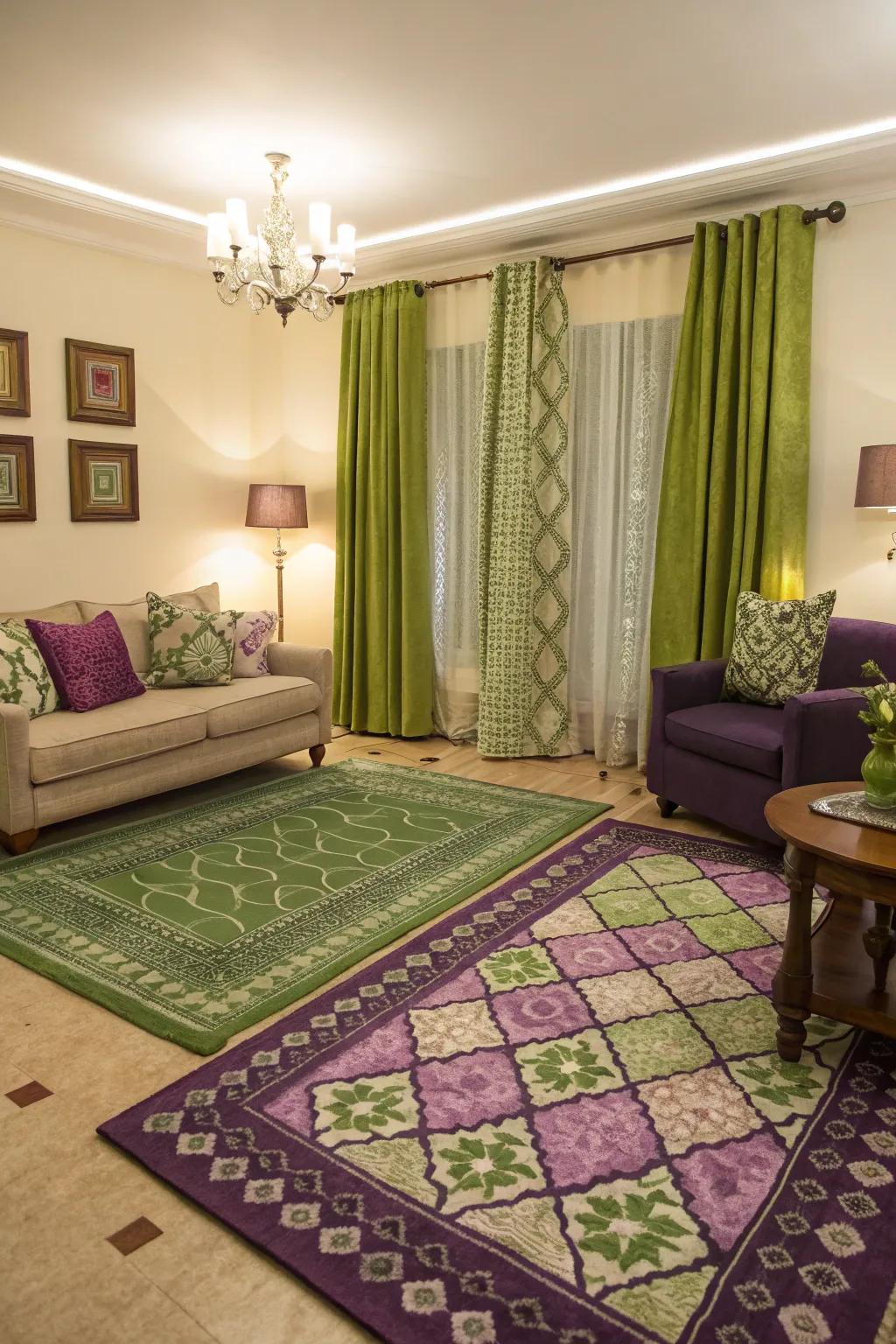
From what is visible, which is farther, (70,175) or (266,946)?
(70,175)

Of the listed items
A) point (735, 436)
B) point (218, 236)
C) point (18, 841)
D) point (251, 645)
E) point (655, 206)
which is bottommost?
point (18, 841)

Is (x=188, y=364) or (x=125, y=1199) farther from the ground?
(x=188, y=364)

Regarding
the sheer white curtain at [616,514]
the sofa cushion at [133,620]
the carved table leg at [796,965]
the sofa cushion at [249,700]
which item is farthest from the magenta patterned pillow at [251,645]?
the carved table leg at [796,965]

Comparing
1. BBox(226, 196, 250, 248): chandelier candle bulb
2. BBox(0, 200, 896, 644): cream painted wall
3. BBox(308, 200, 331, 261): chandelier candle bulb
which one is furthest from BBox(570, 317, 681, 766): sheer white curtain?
BBox(226, 196, 250, 248): chandelier candle bulb

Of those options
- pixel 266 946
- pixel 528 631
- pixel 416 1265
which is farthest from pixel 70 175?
pixel 416 1265

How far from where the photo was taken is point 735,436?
14.7ft

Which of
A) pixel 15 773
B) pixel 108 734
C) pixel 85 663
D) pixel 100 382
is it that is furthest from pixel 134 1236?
pixel 100 382

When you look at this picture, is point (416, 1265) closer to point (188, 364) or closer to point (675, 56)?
point (675, 56)

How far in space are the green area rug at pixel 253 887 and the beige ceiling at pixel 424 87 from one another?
2.86m

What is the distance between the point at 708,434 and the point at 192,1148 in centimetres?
376

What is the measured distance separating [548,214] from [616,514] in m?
1.53

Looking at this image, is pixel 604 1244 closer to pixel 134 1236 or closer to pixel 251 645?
pixel 134 1236

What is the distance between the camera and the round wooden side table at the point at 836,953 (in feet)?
7.20

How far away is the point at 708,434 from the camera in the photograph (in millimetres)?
4504
